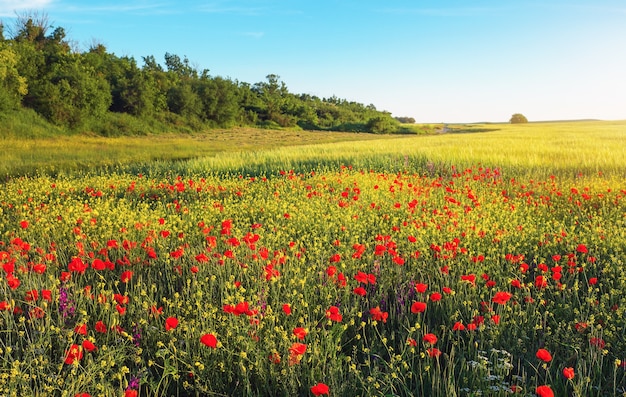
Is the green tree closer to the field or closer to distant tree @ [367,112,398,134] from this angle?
the field

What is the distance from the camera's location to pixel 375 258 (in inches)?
178

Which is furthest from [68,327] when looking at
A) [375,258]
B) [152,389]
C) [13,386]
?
[375,258]

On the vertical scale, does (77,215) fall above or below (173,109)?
below

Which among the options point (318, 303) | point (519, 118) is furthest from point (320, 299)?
point (519, 118)

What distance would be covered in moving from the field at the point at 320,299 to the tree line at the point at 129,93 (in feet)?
107

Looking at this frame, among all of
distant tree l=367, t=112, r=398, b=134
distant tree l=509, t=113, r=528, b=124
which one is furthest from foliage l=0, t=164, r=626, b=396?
distant tree l=509, t=113, r=528, b=124

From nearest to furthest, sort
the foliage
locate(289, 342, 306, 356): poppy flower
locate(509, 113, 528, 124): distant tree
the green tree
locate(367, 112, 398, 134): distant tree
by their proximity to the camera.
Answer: locate(289, 342, 306, 356): poppy flower
the foliage
the green tree
locate(367, 112, 398, 134): distant tree
locate(509, 113, 528, 124): distant tree

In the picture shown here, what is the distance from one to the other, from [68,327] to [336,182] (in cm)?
606

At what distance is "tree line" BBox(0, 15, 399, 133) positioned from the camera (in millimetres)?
36719

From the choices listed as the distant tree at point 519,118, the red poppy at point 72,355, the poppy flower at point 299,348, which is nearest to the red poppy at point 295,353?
the poppy flower at point 299,348

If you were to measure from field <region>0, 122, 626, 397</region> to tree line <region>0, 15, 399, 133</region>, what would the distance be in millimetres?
32682

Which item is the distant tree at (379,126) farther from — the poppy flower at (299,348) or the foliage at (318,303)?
the poppy flower at (299,348)

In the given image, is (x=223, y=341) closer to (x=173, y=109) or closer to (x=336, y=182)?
(x=336, y=182)

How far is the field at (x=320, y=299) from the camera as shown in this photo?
8.55 feet
